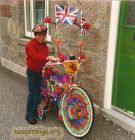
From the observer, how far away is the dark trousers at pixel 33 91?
4.17 metres

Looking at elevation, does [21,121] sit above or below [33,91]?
below

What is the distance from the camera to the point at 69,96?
12.8 ft

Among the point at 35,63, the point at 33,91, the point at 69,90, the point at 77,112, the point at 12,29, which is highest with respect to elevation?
the point at 12,29

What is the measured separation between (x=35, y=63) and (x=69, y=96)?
696mm

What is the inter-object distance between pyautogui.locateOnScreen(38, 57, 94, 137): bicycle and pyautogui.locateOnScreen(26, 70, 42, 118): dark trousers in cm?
8

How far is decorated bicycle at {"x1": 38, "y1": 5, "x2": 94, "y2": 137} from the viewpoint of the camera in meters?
3.72

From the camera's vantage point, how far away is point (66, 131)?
4109 mm

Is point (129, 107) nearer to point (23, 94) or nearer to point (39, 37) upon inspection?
point (39, 37)

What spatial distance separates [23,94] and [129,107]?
234cm

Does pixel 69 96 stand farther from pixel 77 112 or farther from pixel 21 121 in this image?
pixel 21 121

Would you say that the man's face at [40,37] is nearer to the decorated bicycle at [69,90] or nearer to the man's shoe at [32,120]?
the decorated bicycle at [69,90]

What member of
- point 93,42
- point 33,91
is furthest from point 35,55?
point 93,42

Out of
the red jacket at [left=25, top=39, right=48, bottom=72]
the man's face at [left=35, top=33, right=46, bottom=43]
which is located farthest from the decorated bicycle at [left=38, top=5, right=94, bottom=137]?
the man's face at [left=35, top=33, right=46, bottom=43]

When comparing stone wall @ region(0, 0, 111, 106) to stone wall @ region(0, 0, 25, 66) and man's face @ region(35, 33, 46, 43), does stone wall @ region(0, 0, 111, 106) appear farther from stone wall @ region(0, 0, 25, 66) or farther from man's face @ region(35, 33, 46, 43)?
stone wall @ region(0, 0, 25, 66)
